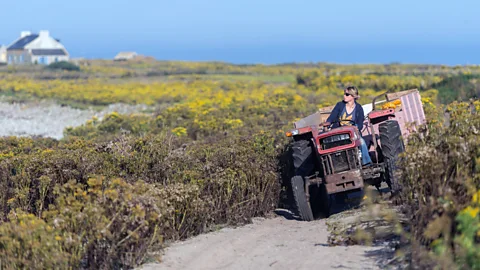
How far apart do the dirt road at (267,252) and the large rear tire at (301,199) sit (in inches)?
23.7

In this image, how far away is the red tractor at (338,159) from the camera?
1138 centimetres

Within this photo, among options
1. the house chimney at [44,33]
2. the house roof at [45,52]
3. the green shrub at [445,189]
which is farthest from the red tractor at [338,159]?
the house roof at [45,52]

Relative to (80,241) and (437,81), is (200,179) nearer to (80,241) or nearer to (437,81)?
(80,241)

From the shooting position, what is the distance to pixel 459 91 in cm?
3095

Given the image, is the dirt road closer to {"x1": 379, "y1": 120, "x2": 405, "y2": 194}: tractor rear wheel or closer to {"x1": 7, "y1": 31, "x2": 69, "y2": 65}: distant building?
{"x1": 379, "y1": 120, "x2": 405, "y2": 194}: tractor rear wheel

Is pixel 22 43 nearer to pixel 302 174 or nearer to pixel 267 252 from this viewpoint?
pixel 302 174

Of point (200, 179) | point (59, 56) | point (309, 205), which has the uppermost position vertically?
point (59, 56)

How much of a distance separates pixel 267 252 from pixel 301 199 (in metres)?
2.44

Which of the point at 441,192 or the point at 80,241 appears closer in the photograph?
the point at 441,192

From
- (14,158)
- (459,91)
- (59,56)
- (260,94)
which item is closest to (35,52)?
(59,56)

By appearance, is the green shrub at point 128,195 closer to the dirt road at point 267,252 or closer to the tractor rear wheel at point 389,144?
the dirt road at point 267,252

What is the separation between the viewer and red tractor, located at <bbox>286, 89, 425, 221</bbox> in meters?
11.4

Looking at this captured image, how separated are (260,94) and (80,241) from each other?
3191 centimetres

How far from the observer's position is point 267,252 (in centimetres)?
952
